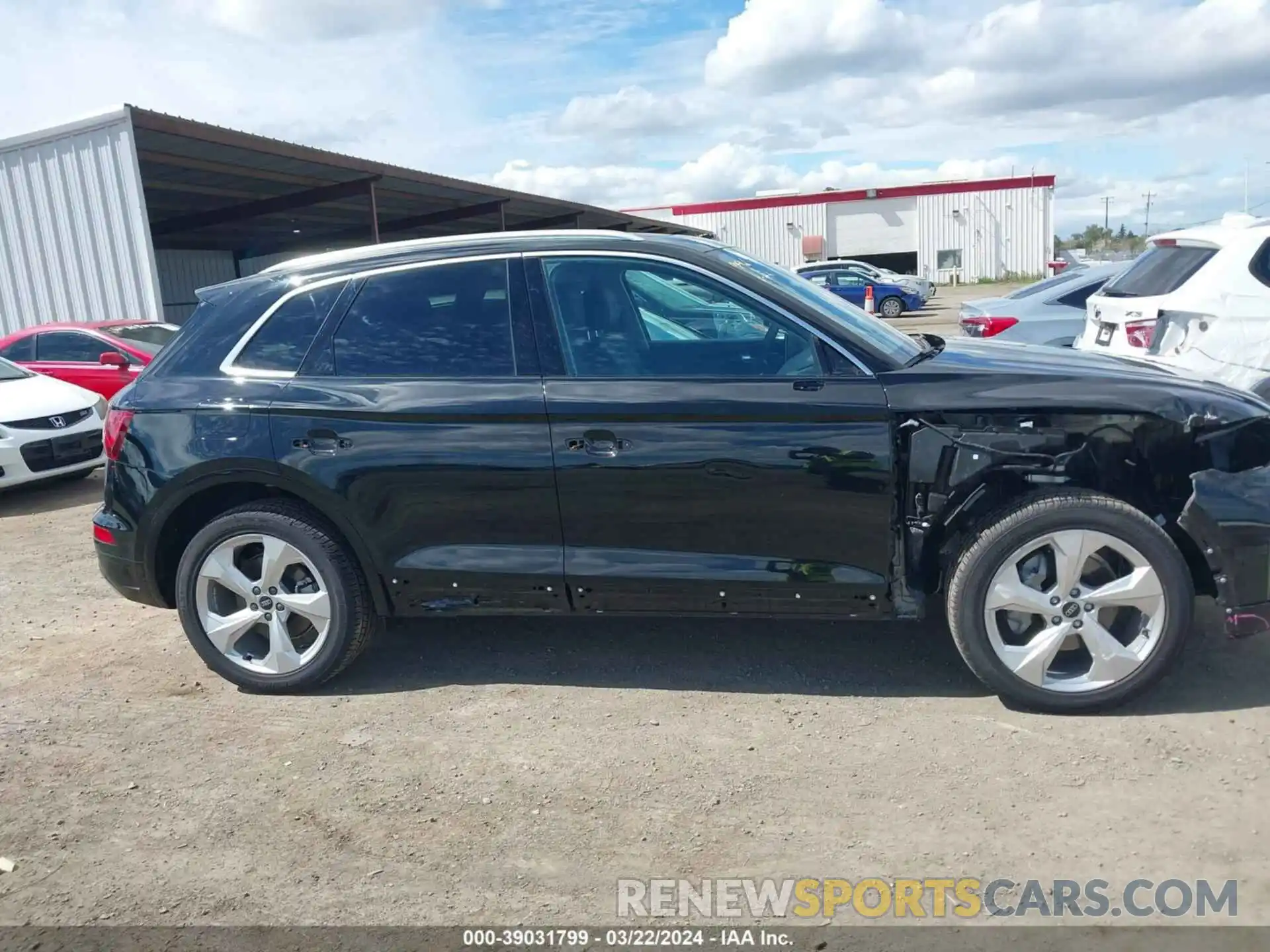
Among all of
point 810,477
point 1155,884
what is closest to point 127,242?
point 810,477

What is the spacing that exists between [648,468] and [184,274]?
2936 centimetres

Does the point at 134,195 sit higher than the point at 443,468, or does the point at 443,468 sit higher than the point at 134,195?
the point at 134,195

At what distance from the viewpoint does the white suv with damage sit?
5.48m

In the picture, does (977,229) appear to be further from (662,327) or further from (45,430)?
(662,327)

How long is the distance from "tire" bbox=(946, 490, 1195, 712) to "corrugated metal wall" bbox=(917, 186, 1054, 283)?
47909 millimetres

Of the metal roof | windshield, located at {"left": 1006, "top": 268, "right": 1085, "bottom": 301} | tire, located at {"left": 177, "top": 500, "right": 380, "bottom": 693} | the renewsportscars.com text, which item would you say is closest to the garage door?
the metal roof

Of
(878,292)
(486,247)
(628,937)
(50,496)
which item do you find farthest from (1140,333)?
(878,292)

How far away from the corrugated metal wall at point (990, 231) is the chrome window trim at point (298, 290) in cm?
4796

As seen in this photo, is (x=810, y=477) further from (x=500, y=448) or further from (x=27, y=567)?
(x=27, y=567)

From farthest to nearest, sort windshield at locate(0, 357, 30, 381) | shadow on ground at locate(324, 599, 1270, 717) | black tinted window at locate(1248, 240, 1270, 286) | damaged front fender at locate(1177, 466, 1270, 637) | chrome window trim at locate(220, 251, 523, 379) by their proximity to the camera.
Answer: windshield at locate(0, 357, 30, 381)
black tinted window at locate(1248, 240, 1270, 286)
chrome window trim at locate(220, 251, 523, 379)
shadow on ground at locate(324, 599, 1270, 717)
damaged front fender at locate(1177, 466, 1270, 637)

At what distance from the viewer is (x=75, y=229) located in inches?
502

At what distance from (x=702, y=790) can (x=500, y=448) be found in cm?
146

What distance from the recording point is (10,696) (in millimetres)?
4324

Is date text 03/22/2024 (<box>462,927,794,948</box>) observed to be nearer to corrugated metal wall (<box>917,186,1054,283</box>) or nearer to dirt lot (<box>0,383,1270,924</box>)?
dirt lot (<box>0,383,1270,924</box>)
